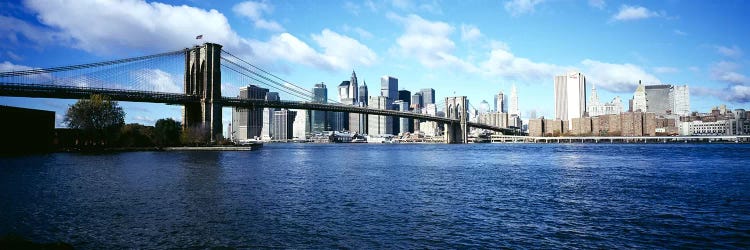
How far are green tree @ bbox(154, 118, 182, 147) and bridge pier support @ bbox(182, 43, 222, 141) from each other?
1.98 metres

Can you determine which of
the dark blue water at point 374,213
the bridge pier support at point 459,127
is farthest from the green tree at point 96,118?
the bridge pier support at point 459,127

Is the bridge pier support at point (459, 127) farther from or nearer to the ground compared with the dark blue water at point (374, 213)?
farther from the ground

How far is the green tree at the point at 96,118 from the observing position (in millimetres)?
64375

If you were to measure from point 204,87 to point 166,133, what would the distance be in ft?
31.1

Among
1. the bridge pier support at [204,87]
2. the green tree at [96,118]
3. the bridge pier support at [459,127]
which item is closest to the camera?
the green tree at [96,118]

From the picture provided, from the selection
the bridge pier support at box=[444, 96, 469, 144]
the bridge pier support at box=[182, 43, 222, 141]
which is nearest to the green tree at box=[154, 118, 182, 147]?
the bridge pier support at box=[182, 43, 222, 141]

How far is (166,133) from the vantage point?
76.3 metres

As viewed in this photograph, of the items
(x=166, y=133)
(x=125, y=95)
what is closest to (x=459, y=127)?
(x=166, y=133)

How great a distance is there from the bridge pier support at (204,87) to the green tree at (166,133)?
1.98 metres

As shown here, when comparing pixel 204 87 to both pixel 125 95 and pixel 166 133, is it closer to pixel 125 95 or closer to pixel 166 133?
pixel 166 133

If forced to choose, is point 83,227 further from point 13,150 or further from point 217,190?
point 13,150

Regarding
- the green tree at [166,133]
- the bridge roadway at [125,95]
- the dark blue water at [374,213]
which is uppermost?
the bridge roadway at [125,95]

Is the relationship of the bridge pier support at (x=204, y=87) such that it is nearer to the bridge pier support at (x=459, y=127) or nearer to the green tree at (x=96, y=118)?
the green tree at (x=96, y=118)

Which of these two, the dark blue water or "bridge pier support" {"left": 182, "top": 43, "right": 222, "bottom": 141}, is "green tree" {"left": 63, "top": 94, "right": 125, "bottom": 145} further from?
the dark blue water
